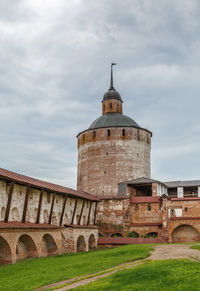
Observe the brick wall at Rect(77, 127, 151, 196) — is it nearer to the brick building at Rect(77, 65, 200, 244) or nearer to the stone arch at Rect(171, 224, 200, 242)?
the brick building at Rect(77, 65, 200, 244)

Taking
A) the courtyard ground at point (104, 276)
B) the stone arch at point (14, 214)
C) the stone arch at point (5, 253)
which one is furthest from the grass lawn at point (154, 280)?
the stone arch at point (14, 214)

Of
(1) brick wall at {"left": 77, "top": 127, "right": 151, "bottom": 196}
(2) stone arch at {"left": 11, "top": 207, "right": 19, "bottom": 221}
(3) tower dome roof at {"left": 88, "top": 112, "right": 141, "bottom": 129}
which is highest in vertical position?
(3) tower dome roof at {"left": 88, "top": 112, "right": 141, "bottom": 129}

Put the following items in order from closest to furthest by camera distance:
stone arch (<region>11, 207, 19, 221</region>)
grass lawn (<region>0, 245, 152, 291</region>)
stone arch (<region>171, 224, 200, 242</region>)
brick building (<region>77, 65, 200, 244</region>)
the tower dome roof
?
grass lawn (<region>0, 245, 152, 291</region>) → stone arch (<region>11, 207, 19, 221</region>) → stone arch (<region>171, 224, 200, 242</region>) → brick building (<region>77, 65, 200, 244</region>) → the tower dome roof

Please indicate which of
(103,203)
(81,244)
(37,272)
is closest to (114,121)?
(103,203)

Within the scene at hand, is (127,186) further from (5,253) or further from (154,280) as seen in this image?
(154,280)

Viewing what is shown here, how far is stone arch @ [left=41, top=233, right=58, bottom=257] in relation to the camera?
23047mm

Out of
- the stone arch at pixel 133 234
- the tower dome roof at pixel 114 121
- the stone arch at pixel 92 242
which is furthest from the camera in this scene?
the tower dome roof at pixel 114 121

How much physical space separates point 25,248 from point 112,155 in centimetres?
2442

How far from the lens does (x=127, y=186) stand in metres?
40.5

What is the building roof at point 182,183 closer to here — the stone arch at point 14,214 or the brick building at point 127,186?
the brick building at point 127,186

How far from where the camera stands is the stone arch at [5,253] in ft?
58.7

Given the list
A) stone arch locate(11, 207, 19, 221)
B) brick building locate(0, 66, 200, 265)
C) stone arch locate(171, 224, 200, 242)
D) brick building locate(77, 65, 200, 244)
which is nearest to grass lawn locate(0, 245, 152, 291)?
brick building locate(0, 66, 200, 265)

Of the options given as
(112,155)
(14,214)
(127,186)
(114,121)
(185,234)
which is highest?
(114,121)

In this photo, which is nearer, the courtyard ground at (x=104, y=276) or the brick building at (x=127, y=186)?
the courtyard ground at (x=104, y=276)
